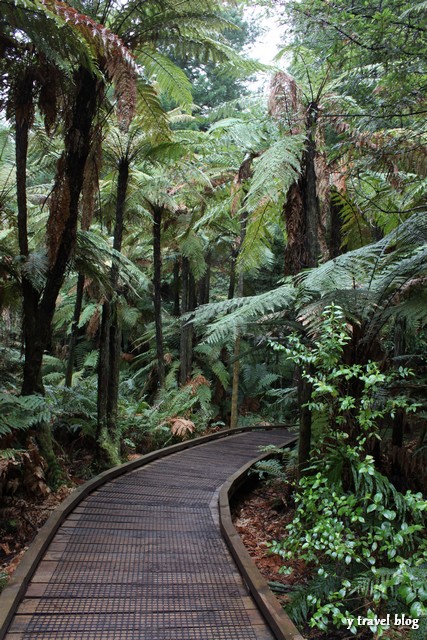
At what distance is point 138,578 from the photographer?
2.69 metres

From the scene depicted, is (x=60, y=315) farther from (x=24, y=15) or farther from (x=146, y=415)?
(x=24, y=15)

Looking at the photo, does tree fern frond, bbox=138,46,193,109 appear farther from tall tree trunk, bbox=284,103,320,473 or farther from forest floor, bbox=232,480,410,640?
forest floor, bbox=232,480,410,640

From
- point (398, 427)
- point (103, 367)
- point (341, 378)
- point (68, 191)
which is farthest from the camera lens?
point (103, 367)

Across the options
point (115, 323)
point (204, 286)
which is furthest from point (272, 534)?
point (204, 286)

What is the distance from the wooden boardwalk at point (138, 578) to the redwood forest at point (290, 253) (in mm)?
460

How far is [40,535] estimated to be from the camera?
9.89ft

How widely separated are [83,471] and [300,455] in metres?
3.00

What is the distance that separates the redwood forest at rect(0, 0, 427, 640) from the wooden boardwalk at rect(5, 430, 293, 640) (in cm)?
46

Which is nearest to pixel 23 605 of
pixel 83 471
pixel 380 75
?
pixel 83 471

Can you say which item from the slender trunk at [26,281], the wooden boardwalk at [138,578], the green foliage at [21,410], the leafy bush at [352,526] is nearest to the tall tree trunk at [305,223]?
the leafy bush at [352,526]

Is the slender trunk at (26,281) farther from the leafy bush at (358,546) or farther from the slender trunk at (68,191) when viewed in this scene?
the leafy bush at (358,546)

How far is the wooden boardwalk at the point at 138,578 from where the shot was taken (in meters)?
2.19

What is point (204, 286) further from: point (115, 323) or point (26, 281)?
point (26, 281)

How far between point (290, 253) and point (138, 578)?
9.28 feet
